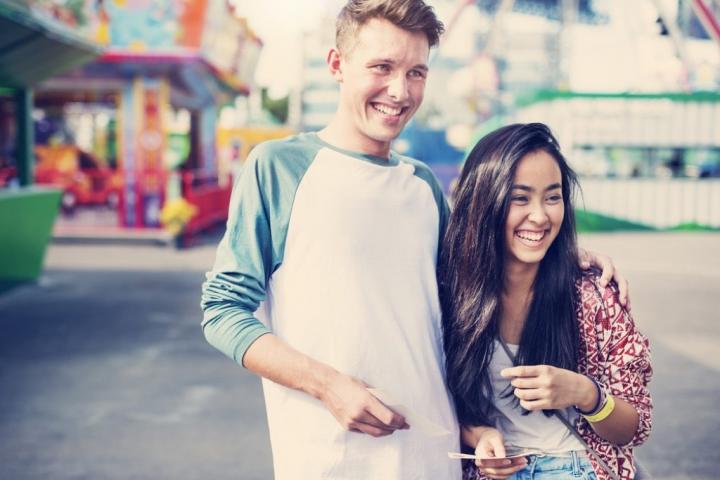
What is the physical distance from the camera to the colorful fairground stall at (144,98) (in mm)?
13062

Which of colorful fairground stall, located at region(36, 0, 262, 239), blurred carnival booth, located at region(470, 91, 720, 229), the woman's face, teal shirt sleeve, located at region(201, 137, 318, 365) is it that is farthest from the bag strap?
blurred carnival booth, located at region(470, 91, 720, 229)

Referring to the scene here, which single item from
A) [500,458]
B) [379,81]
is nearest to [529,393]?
[500,458]

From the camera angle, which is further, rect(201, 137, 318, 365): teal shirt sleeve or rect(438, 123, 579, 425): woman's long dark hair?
rect(438, 123, 579, 425): woman's long dark hair

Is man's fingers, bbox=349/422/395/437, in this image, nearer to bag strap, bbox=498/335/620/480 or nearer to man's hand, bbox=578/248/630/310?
bag strap, bbox=498/335/620/480

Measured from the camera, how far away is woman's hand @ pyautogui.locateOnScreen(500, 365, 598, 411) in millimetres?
1534

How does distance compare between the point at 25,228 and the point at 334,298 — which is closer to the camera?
the point at 334,298

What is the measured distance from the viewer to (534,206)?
1721 millimetres

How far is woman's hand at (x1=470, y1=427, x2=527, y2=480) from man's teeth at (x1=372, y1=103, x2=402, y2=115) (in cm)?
71

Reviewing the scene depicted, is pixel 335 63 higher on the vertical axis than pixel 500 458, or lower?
higher

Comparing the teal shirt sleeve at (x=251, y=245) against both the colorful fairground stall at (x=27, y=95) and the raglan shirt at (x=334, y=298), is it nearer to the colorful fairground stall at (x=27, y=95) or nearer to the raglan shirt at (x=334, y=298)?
the raglan shirt at (x=334, y=298)

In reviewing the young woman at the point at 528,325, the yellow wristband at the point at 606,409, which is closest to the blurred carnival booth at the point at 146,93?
the young woman at the point at 528,325

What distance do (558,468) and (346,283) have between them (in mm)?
607

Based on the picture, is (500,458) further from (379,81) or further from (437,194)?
(379,81)

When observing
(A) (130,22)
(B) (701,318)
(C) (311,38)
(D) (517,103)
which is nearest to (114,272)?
(A) (130,22)
